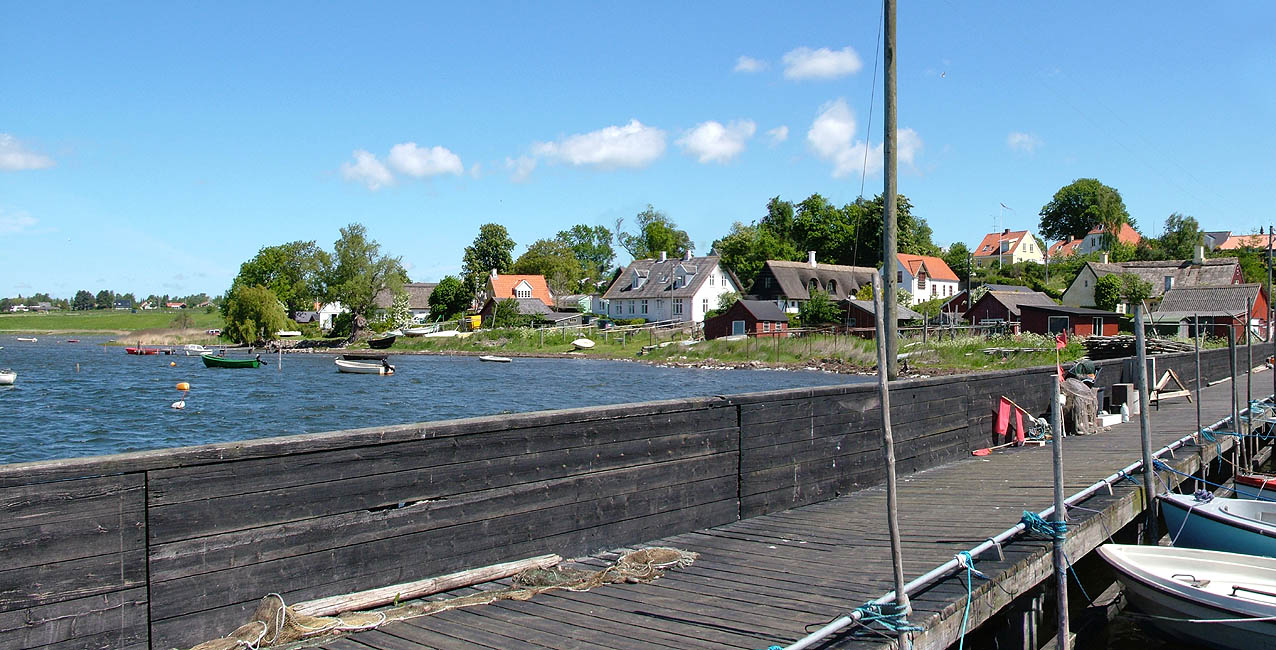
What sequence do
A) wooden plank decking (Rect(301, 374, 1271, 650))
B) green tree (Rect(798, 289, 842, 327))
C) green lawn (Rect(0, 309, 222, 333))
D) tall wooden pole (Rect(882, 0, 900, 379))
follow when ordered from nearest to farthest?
wooden plank decking (Rect(301, 374, 1271, 650)) < tall wooden pole (Rect(882, 0, 900, 379)) < green tree (Rect(798, 289, 842, 327)) < green lawn (Rect(0, 309, 222, 333))

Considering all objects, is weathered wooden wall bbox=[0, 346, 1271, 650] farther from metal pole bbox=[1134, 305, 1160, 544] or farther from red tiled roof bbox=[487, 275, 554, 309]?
red tiled roof bbox=[487, 275, 554, 309]

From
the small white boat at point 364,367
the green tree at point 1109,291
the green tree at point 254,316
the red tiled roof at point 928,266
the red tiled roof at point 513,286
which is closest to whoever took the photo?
the small white boat at point 364,367

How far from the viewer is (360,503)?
5734mm

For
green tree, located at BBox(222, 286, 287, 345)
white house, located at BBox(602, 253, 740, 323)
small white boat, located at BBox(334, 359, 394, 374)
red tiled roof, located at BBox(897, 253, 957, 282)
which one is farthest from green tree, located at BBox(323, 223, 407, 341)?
red tiled roof, located at BBox(897, 253, 957, 282)

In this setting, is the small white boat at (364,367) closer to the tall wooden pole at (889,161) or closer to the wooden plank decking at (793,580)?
the tall wooden pole at (889,161)

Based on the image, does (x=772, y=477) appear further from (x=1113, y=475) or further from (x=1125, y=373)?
(x=1125, y=373)

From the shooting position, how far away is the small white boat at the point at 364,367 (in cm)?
5788

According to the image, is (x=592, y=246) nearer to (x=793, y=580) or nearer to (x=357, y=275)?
(x=357, y=275)

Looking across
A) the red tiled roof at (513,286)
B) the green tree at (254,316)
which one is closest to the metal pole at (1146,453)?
the green tree at (254,316)

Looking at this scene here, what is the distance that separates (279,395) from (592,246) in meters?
112

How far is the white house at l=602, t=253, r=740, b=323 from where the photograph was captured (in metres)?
88.7

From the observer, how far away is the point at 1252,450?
17766 millimetres

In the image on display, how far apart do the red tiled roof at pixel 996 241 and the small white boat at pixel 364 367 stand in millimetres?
106872

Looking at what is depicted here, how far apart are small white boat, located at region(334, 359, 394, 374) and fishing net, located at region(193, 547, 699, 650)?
53.0 meters
